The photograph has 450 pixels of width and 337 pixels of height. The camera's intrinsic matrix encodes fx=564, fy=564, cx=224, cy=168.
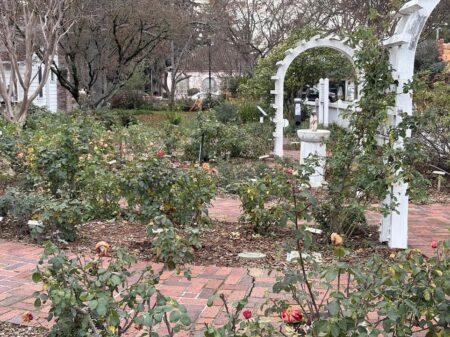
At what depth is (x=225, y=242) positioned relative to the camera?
477cm

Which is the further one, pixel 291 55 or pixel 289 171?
pixel 291 55

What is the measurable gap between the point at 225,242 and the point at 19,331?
2.07 m

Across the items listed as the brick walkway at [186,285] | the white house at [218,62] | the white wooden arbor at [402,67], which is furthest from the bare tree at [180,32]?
the brick walkway at [186,285]

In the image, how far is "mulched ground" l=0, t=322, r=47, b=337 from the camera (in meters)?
2.98

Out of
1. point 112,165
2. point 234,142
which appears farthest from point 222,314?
point 234,142

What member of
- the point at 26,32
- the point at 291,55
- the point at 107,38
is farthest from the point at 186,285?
the point at 107,38

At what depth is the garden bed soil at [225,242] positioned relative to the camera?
14.1 feet

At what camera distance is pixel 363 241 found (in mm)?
4820

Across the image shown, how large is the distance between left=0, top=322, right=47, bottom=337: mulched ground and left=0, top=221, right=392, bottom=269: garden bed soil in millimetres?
1296

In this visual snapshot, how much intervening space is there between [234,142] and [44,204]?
241 inches

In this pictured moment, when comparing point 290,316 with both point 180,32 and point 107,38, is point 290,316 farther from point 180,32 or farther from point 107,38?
point 180,32

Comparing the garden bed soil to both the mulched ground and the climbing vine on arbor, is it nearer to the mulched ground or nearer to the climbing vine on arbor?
the climbing vine on arbor

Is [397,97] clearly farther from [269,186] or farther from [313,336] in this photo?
[313,336]

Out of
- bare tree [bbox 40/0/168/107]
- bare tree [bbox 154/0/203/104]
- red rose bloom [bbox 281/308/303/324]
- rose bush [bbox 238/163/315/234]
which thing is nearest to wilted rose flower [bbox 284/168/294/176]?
rose bush [bbox 238/163/315/234]
